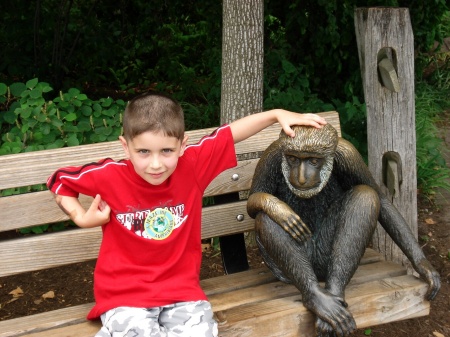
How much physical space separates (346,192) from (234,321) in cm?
73

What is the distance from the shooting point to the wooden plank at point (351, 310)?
2.90 meters

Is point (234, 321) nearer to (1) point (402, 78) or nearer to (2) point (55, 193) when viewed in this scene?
(2) point (55, 193)

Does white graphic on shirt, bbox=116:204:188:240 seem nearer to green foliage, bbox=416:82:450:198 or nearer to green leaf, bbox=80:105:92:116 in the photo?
green leaf, bbox=80:105:92:116

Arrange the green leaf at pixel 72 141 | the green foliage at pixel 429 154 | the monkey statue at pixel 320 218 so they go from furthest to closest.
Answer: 1. the green foliage at pixel 429 154
2. the green leaf at pixel 72 141
3. the monkey statue at pixel 320 218

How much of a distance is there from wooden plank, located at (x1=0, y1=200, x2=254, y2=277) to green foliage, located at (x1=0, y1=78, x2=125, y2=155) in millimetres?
1040

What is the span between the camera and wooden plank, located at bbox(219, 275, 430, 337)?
9.50 ft

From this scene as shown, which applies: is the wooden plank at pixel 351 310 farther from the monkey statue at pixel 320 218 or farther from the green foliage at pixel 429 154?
the green foliage at pixel 429 154

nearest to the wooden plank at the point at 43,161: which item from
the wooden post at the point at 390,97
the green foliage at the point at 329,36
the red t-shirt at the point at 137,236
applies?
the red t-shirt at the point at 137,236

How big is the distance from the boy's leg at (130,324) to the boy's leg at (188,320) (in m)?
0.04

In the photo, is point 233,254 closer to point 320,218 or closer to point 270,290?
point 270,290

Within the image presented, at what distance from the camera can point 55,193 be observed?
2.78 meters

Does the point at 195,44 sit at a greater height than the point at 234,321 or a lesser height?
greater

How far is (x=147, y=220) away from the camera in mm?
2838

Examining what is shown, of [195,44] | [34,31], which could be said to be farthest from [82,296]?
[195,44]
